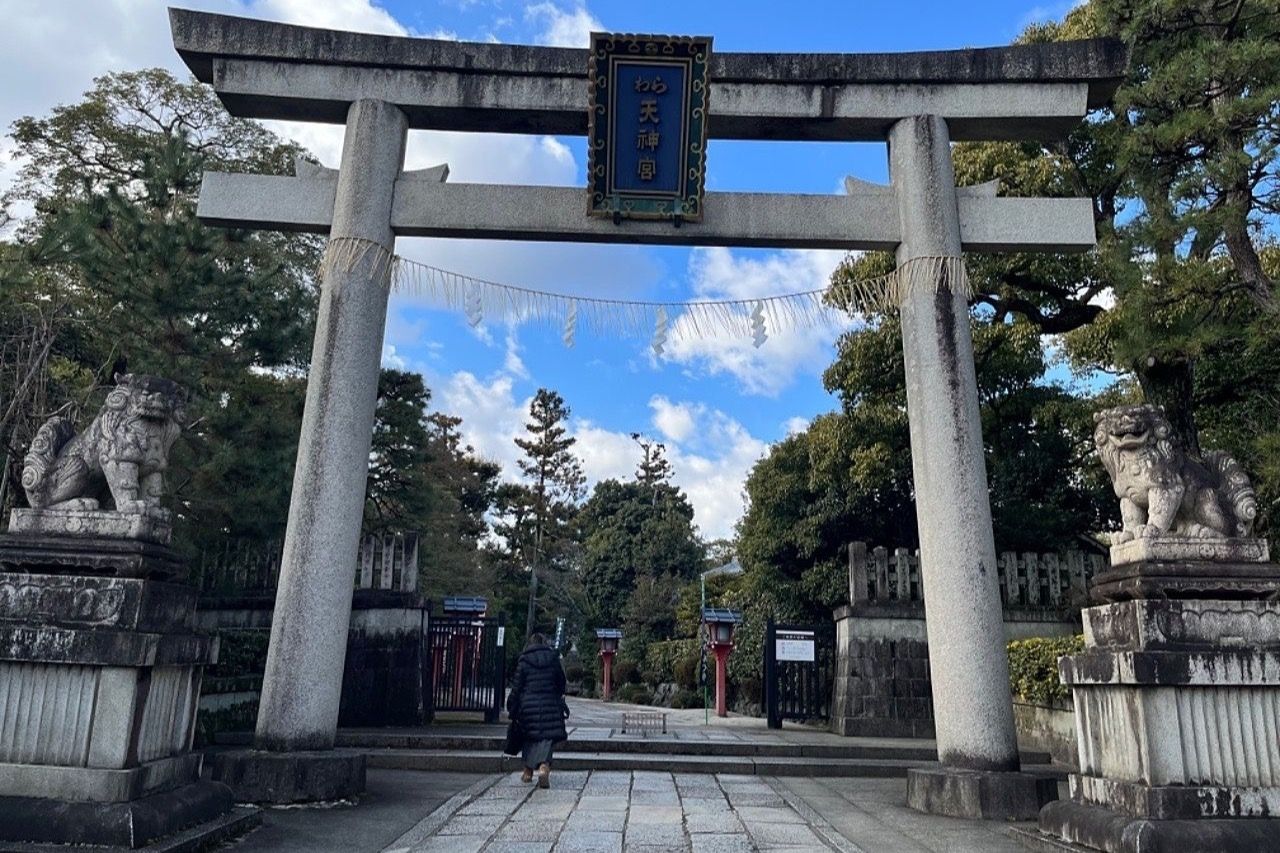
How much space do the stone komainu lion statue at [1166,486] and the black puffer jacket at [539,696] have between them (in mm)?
4808

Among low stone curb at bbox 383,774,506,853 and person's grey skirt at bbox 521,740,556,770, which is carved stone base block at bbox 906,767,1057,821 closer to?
person's grey skirt at bbox 521,740,556,770

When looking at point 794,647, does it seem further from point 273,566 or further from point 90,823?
point 90,823

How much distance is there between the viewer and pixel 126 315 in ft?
37.0

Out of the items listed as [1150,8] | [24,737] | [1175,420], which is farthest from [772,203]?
[24,737]

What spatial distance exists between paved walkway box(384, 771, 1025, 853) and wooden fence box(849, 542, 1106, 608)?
4.33 m

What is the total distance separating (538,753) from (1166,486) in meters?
5.38

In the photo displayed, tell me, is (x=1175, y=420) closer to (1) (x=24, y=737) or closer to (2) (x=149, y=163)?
(1) (x=24, y=737)

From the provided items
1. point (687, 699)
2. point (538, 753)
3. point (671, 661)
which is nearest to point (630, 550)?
point (671, 661)

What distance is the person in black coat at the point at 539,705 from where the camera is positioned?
7.69m

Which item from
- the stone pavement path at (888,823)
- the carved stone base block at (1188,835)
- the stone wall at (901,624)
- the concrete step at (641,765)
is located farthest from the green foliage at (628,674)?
the carved stone base block at (1188,835)

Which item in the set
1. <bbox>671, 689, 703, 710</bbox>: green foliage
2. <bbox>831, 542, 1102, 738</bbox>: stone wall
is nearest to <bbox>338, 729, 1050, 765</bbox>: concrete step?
<bbox>831, 542, 1102, 738</bbox>: stone wall

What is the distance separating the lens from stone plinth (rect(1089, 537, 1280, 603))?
4965 mm

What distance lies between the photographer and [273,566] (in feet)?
39.9

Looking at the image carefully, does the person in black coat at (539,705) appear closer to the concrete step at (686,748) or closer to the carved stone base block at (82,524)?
the concrete step at (686,748)
